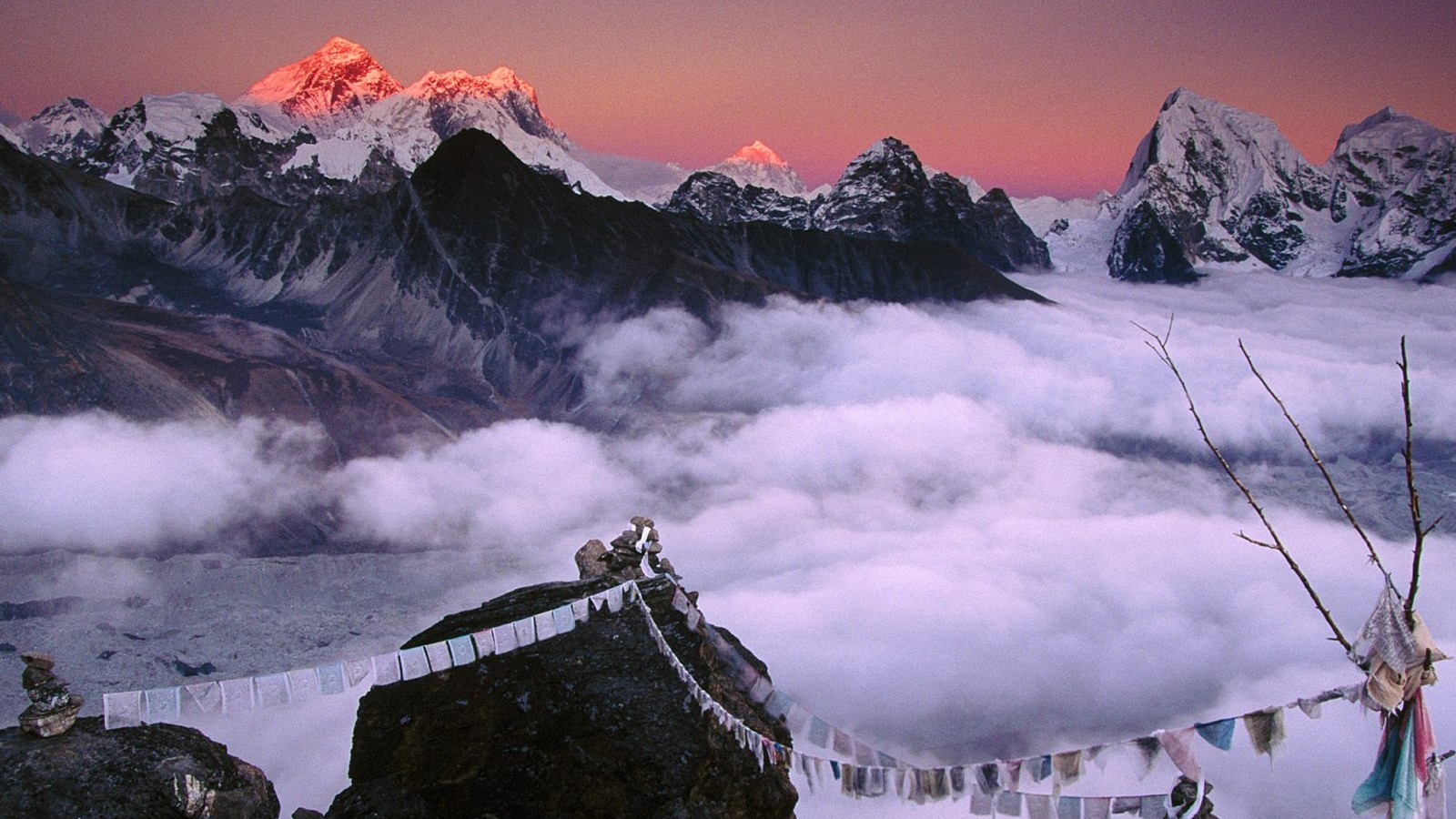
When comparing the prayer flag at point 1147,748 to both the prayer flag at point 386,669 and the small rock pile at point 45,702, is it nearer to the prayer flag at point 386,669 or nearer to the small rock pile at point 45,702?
the prayer flag at point 386,669

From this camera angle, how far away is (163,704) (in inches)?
717

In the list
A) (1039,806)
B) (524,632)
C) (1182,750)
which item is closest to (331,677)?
(524,632)

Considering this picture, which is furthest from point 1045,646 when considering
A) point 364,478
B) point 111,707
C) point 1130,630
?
point 111,707

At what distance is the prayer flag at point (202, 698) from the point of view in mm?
19453

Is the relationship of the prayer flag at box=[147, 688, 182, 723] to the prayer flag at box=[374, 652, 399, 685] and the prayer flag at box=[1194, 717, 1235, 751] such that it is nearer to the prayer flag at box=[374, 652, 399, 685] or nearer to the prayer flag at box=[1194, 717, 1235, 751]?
the prayer flag at box=[374, 652, 399, 685]

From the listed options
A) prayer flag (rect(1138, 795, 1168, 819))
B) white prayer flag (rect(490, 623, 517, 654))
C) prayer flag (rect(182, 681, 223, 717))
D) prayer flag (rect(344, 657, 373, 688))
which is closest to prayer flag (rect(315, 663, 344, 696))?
prayer flag (rect(344, 657, 373, 688))

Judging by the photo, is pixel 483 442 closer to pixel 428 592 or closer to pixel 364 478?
pixel 364 478

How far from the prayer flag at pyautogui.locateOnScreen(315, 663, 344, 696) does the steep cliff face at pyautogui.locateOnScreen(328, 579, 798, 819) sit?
1856 millimetres

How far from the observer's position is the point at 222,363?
14238cm

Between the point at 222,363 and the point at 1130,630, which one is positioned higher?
the point at 222,363

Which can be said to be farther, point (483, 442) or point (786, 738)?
point (483, 442)

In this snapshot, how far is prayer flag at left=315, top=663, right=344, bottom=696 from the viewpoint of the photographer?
70.5 ft

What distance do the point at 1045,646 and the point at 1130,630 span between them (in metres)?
20.8

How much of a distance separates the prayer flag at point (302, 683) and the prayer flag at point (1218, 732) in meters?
18.3
